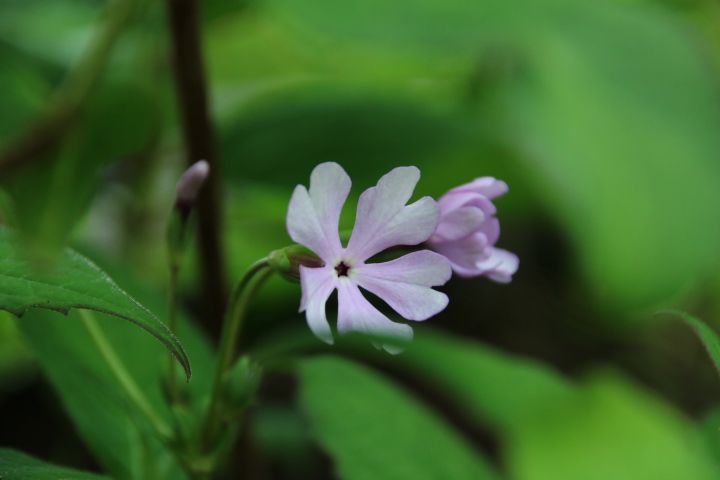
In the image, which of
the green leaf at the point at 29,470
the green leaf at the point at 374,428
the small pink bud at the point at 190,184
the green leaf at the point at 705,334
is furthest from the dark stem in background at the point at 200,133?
the green leaf at the point at 705,334

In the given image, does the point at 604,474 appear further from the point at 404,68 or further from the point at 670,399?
the point at 404,68

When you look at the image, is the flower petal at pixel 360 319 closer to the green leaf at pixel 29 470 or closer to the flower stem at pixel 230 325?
the flower stem at pixel 230 325

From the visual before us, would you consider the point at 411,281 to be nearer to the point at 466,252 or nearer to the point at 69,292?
the point at 466,252

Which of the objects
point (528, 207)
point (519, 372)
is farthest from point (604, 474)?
point (528, 207)

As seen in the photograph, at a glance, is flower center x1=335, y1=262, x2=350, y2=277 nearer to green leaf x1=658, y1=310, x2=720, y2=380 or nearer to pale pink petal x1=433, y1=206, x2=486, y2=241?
pale pink petal x1=433, y1=206, x2=486, y2=241

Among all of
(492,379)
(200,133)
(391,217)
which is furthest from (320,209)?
(492,379)
